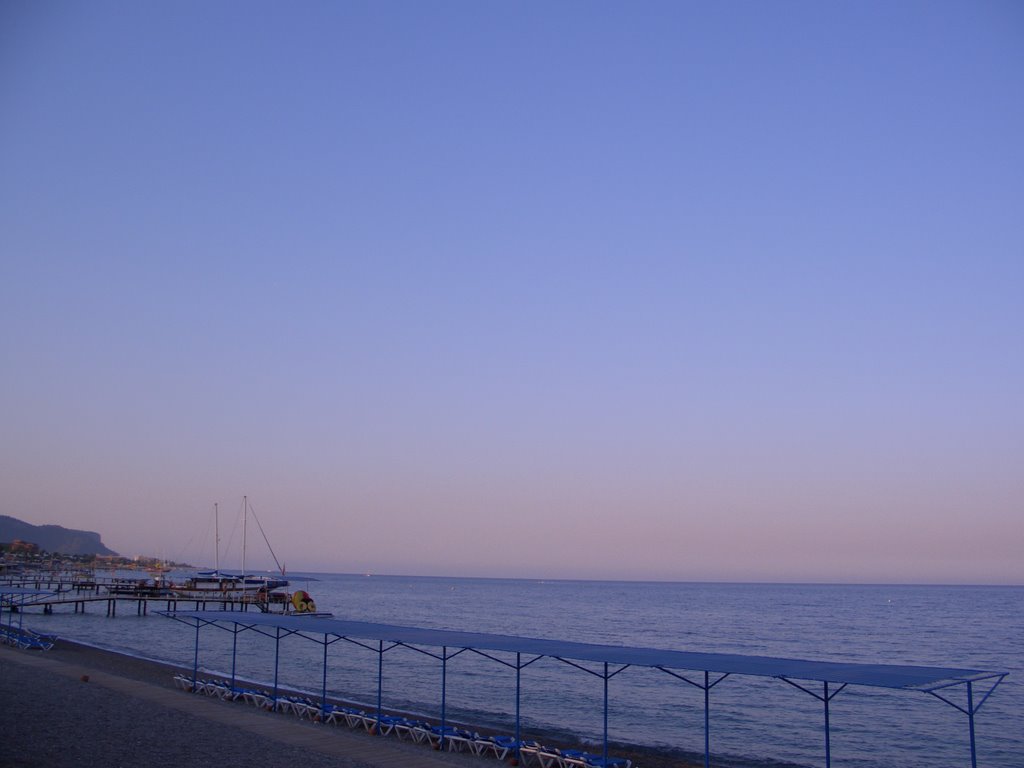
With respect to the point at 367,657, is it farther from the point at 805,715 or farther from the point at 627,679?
the point at 805,715

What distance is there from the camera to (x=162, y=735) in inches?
684

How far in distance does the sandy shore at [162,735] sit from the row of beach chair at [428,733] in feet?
1.36

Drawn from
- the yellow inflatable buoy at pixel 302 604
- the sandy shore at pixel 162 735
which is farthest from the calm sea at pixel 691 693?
the sandy shore at pixel 162 735

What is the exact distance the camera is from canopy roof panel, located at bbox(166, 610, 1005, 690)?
44.9ft

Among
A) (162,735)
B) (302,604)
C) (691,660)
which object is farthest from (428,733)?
(302,604)

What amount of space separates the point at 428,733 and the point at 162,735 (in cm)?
548

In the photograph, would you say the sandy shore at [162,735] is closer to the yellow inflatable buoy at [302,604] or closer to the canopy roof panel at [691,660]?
the canopy roof panel at [691,660]

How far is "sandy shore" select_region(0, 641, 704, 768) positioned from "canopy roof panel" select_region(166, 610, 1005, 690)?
2.23m

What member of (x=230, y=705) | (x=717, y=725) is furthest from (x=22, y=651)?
(x=717, y=725)

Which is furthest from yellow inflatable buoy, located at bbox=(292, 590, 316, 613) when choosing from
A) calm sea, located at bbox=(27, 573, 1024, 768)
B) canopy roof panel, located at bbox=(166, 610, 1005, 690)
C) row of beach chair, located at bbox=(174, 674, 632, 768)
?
canopy roof panel, located at bbox=(166, 610, 1005, 690)

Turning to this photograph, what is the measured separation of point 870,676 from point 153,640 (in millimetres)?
47521

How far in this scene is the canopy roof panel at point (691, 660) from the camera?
13695mm

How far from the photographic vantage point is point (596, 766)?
1639 centimetres

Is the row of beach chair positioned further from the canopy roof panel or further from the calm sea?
the calm sea
